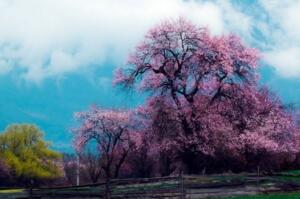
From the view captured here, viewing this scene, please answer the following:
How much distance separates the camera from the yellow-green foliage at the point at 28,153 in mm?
101875

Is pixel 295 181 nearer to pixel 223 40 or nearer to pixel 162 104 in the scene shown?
pixel 162 104

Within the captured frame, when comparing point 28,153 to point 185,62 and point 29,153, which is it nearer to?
point 29,153

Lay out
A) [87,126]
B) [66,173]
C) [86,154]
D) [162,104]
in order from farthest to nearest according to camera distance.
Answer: [66,173], [86,154], [87,126], [162,104]

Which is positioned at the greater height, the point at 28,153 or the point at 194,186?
the point at 28,153

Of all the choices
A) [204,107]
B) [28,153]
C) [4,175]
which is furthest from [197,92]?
[28,153]

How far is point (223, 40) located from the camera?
53.4 m

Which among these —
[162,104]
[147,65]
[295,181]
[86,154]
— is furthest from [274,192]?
[86,154]

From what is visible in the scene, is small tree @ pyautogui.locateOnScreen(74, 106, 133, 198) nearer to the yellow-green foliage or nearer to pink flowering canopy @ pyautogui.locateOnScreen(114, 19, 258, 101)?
pink flowering canopy @ pyautogui.locateOnScreen(114, 19, 258, 101)

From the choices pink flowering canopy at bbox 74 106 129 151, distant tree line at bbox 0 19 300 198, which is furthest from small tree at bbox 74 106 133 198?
distant tree line at bbox 0 19 300 198

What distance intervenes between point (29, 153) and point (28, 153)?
231 millimetres

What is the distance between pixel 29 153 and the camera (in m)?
105

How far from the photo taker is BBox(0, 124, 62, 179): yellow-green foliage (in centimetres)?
10188

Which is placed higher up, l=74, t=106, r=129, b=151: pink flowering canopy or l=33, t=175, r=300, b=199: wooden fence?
l=74, t=106, r=129, b=151: pink flowering canopy

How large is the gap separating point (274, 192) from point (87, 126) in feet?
107
